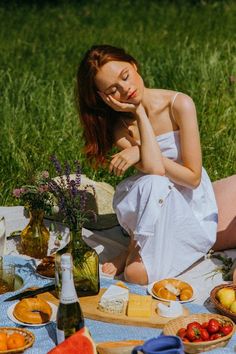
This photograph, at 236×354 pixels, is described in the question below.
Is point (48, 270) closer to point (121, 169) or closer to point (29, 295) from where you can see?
point (29, 295)

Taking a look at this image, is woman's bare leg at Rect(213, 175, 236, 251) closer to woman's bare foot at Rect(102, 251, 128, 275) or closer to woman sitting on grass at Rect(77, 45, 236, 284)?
woman sitting on grass at Rect(77, 45, 236, 284)

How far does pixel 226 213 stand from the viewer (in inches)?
210

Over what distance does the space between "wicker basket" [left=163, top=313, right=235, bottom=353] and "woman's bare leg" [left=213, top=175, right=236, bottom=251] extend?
1099 millimetres

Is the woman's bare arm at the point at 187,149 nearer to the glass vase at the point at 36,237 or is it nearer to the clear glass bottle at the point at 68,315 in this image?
the glass vase at the point at 36,237

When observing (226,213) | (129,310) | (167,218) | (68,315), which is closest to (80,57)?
(226,213)

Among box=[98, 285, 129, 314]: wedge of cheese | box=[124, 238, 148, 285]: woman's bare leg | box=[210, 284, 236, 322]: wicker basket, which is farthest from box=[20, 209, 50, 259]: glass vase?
box=[210, 284, 236, 322]: wicker basket

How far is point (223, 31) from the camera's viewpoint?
423 inches

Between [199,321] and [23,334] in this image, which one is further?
[199,321]

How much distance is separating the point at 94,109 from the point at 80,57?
4.96 m

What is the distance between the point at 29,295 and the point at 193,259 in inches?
43.0

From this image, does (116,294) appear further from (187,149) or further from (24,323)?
(187,149)

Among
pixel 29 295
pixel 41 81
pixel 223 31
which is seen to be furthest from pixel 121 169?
pixel 223 31

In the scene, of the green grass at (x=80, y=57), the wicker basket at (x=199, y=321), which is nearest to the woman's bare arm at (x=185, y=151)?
the wicker basket at (x=199, y=321)

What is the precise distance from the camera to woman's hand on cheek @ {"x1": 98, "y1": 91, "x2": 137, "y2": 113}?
4695mm
